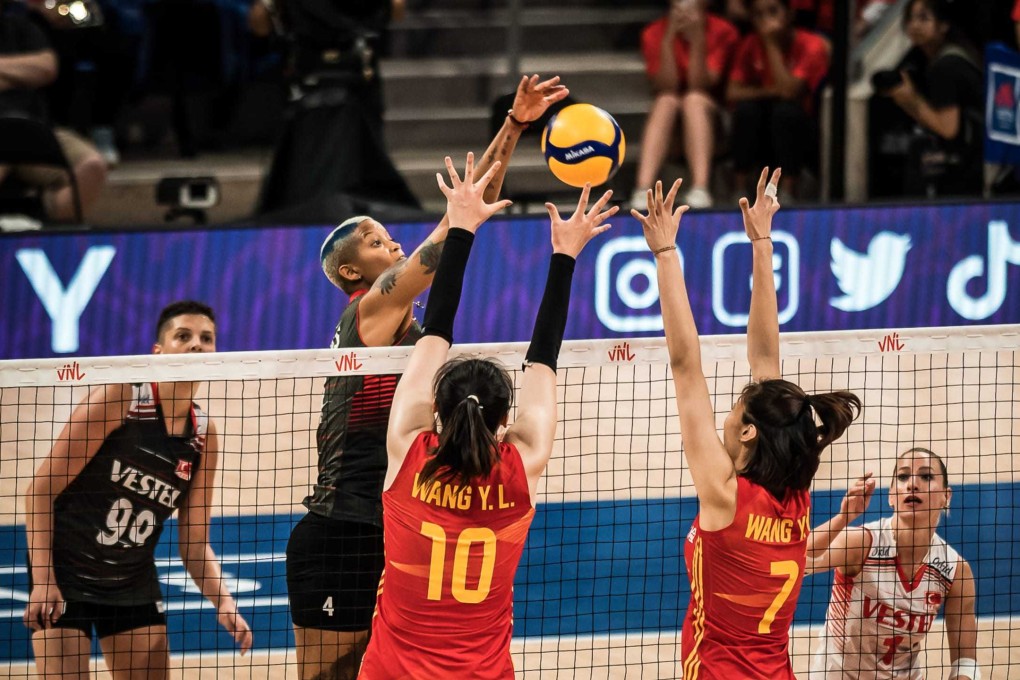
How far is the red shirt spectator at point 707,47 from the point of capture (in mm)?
9562

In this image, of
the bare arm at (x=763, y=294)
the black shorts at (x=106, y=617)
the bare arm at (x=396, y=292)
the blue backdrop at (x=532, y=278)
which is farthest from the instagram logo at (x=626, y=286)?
the black shorts at (x=106, y=617)

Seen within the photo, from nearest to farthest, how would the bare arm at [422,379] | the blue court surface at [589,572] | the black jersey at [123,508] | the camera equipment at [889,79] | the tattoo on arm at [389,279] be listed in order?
1. the bare arm at [422,379]
2. the tattoo on arm at [389,279]
3. the black jersey at [123,508]
4. the blue court surface at [589,572]
5. the camera equipment at [889,79]

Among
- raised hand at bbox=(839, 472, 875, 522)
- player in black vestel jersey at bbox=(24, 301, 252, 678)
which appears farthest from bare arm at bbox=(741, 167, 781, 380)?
player in black vestel jersey at bbox=(24, 301, 252, 678)

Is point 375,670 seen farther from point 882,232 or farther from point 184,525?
point 882,232

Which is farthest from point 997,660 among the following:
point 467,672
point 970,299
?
point 467,672

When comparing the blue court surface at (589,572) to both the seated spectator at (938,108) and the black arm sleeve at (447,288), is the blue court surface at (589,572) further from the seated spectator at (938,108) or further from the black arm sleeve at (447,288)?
the black arm sleeve at (447,288)

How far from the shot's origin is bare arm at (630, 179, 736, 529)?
Result: 12.5 ft

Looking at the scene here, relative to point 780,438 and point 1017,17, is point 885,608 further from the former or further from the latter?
point 1017,17

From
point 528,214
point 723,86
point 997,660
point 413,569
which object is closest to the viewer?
point 413,569

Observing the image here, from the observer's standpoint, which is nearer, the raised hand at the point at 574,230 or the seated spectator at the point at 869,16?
the raised hand at the point at 574,230

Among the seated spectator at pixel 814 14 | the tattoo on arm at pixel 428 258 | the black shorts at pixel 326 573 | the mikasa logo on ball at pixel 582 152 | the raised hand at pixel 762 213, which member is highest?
the seated spectator at pixel 814 14

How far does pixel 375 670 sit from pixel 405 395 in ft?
2.60

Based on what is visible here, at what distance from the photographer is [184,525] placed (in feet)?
17.6

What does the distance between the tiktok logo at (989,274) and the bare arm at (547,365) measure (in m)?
4.48
